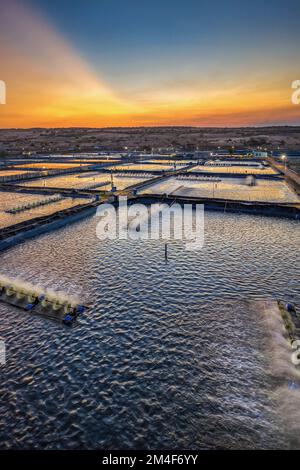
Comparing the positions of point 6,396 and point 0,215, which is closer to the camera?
point 6,396

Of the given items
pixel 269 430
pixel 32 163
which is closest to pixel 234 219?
pixel 269 430

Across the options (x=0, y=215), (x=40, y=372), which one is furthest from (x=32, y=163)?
(x=40, y=372)

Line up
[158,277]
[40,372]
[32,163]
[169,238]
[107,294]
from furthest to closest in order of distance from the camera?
[32,163]
[169,238]
[158,277]
[107,294]
[40,372]

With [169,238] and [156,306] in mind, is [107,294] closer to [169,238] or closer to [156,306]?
[156,306]
